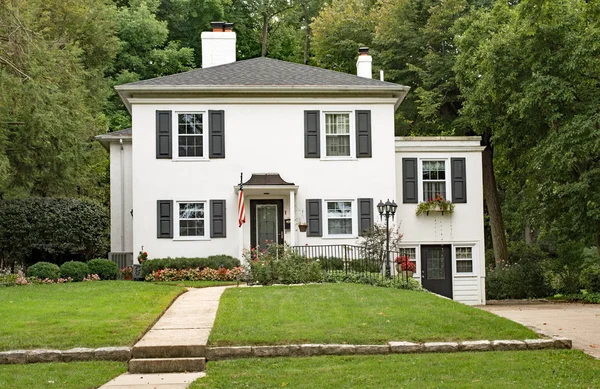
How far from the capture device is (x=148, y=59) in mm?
43625

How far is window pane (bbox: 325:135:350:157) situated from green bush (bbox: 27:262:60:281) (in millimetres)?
8829

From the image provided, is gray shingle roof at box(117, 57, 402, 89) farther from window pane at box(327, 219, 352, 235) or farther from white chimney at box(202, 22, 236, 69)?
window pane at box(327, 219, 352, 235)

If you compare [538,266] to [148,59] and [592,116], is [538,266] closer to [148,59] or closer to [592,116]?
[592,116]

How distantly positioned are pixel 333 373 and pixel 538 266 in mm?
21971

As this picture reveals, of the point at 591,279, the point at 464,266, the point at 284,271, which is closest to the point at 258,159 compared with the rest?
the point at 284,271

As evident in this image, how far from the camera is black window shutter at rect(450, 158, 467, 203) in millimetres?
27094

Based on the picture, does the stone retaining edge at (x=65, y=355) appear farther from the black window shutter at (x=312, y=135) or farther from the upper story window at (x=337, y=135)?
the upper story window at (x=337, y=135)

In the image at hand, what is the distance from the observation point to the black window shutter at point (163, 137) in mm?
25531

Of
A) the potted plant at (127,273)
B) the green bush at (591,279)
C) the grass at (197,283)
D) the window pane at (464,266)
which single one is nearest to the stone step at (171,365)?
the grass at (197,283)

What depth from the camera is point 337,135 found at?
85.6 feet

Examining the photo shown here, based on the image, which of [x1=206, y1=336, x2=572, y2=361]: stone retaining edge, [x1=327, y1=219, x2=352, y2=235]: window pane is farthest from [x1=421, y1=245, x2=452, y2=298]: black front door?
[x1=206, y1=336, x2=572, y2=361]: stone retaining edge

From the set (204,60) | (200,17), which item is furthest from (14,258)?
(200,17)

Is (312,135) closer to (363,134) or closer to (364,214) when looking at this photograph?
(363,134)

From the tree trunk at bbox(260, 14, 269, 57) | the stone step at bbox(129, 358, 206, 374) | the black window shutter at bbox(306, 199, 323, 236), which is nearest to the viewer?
the stone step at bbox(129, 358, 206, 374)
